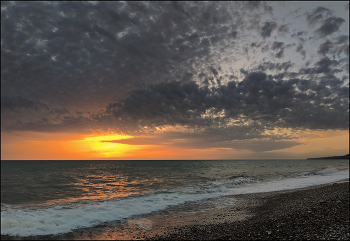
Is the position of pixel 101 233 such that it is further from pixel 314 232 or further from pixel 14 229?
pixel 314 232

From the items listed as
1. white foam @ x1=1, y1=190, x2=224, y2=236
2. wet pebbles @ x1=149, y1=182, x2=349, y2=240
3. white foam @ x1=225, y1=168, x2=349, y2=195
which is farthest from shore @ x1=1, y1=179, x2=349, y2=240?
white foam @ x1=225, y1=168, x2=349, y2=195

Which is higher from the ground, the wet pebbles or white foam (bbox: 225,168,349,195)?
the wet pebbles

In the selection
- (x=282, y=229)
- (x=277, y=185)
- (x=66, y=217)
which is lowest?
(x=277, y=185)

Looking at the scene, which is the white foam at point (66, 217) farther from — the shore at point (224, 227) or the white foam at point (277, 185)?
the white foam at point (277, 185)

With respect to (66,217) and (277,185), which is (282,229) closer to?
(66,217)

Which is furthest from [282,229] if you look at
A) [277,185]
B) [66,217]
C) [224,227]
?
[277,185]

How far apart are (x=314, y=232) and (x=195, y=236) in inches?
219

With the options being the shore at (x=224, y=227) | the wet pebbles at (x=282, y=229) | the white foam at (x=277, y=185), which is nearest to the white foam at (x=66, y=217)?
the shore at (x=224, y=227)

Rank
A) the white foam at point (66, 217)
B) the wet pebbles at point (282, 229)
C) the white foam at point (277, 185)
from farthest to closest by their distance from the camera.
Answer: the white foam at point (277, 185) → the white foam at point (66, 217) → the wet pebbles at point (282, 229)

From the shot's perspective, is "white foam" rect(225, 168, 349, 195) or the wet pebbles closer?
the wet pebbles

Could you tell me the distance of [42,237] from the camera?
1129 cm

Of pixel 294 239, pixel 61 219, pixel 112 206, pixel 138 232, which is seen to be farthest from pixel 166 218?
pixel 294 239

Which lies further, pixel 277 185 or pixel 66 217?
pixel 277 185

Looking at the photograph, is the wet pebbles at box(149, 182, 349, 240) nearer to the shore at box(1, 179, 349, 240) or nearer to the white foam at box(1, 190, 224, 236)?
the shore at box(1, 179, 349, 240)
